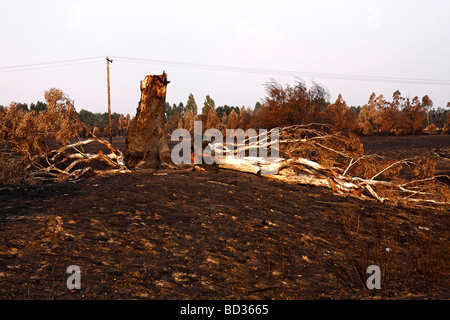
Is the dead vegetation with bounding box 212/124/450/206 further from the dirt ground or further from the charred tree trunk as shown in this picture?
the charred tree trunk

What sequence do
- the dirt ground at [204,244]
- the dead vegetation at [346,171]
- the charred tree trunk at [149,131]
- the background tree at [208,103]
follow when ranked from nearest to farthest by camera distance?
the dirt ground at [204,244]
the dead vegetation at [346,171]
the charred tree trunk at [149,131]
the background tree at [208,103]

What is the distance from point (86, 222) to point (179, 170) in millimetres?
6786

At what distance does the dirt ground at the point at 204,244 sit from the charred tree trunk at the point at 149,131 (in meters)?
2.51

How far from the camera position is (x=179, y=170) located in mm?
13625

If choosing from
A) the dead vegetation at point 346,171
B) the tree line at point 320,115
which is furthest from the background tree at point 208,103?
the dead vegetation at point 346,171

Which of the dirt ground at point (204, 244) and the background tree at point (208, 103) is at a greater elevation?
the background tree at point (208, 103)

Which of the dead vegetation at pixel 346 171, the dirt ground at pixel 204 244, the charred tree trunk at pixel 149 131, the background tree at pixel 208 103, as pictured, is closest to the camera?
the dirt ground at pixel 204 244

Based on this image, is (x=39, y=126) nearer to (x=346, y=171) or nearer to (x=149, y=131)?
(x=149, y=131)

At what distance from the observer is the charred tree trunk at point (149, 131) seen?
45.0 ft

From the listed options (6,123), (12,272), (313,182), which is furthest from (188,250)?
(6,123)

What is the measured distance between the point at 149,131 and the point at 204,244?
26.9ft

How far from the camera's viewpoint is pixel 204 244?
6.70 metres

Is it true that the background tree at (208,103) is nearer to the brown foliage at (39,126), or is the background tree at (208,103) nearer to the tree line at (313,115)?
the tree line at (313,115)
